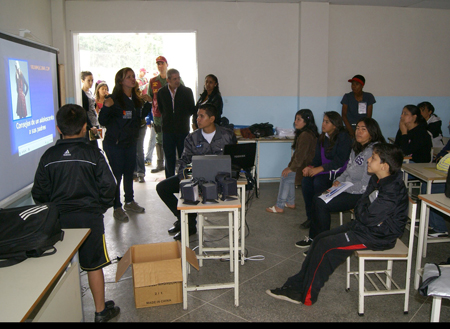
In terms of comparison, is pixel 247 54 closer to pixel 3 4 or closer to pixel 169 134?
pixel 169 134

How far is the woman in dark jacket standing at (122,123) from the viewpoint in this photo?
4.34 m

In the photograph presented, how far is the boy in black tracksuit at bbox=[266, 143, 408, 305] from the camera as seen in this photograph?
8.39 ft

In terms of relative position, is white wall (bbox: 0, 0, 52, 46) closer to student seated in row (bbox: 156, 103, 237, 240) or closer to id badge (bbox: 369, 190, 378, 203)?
student seated in row (bbox: 156, 103, 237, 240)

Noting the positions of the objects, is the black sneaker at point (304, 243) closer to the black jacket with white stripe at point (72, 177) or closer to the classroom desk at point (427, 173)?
the classroom desk at point (427, 173)

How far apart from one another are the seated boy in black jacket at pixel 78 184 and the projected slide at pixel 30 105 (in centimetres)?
119

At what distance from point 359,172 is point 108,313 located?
7.64 ft

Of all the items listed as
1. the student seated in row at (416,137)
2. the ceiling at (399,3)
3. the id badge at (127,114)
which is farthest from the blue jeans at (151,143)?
the student seated in row at (416,137)

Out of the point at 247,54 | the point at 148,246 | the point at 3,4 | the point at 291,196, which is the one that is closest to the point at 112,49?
the point at 247,54

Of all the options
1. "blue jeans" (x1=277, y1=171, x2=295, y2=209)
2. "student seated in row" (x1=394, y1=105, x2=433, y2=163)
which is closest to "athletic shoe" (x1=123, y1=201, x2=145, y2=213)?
"blue jeans" (x1=277, y1=171, x2=295, y2=209)

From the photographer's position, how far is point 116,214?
4566mm

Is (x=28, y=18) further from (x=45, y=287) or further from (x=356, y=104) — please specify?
(x=356, y=104)

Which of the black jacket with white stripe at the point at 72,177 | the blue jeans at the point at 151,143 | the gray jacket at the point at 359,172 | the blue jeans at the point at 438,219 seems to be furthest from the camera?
the blue jeans at the point at 151,143

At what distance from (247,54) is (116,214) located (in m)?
3.30

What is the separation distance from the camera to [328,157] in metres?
4.01
